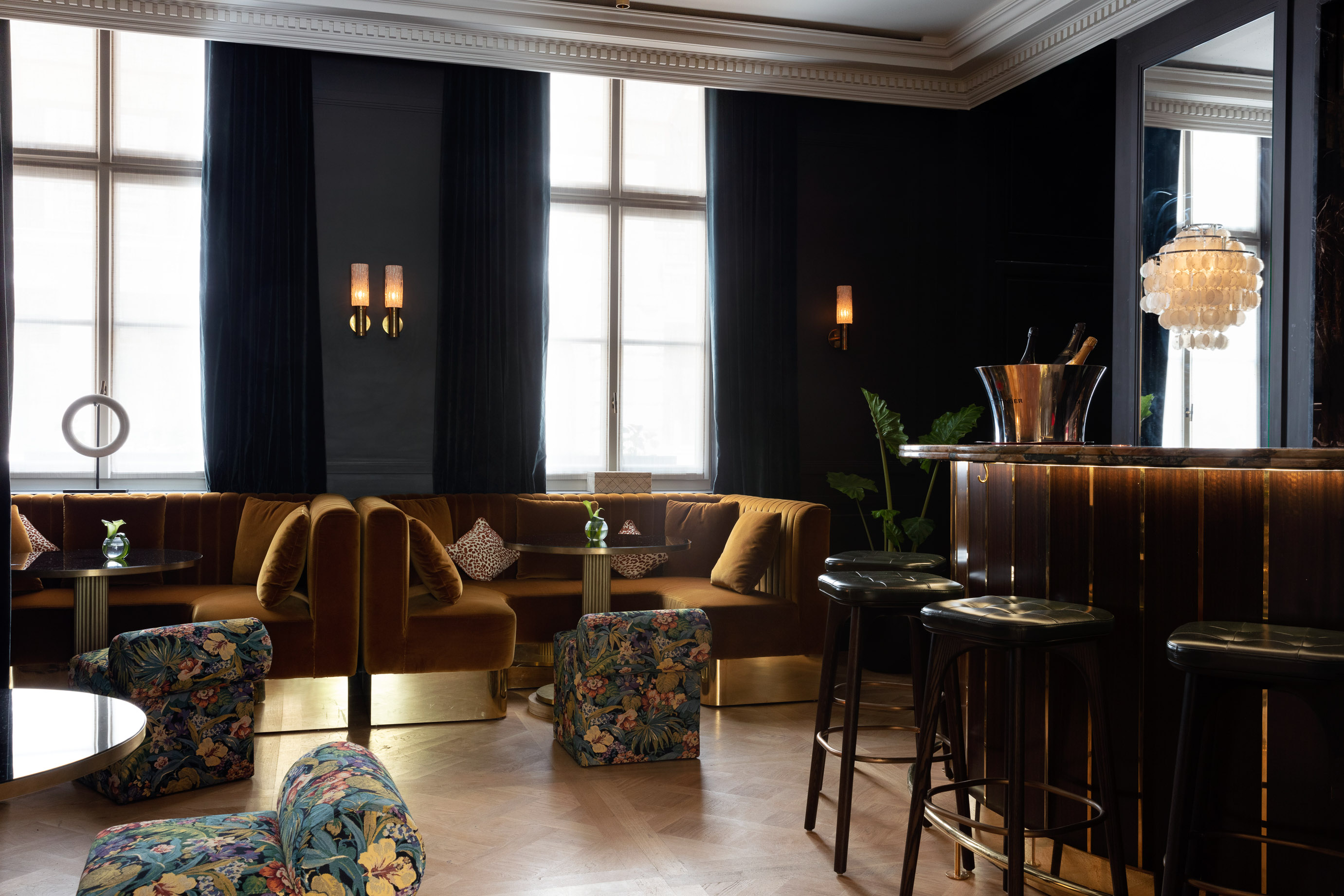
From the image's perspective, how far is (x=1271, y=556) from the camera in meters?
2.19

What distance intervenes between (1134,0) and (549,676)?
4.41m

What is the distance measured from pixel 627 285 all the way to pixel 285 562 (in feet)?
9.25

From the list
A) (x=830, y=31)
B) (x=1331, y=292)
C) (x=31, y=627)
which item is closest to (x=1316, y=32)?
(x=1331, y=292)

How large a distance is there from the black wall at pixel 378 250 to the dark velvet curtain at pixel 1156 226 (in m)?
3.72

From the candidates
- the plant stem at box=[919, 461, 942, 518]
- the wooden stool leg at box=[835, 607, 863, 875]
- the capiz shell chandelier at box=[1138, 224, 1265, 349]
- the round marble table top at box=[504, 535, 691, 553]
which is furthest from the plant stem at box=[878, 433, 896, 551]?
the wooden stool leg at box=[835, 607, 863, 875]

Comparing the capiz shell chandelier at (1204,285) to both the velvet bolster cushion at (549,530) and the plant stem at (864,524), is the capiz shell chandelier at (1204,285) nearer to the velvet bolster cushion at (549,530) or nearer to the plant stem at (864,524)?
the plant stem at (864,524)

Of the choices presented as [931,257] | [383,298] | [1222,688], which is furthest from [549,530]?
[1222,688]

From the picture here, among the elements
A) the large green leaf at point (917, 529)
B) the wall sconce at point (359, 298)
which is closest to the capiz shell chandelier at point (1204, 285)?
the large green leaf at point (917, 529)

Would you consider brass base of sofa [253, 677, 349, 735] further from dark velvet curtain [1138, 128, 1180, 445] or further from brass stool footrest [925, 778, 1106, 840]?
dark velvet curtain [1138, 128, 1180, 445]

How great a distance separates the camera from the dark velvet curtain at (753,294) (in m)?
6.05

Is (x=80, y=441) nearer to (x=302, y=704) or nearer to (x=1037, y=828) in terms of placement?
(x=302, y=704)

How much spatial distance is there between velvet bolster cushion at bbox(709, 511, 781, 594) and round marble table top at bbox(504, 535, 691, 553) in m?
0.40

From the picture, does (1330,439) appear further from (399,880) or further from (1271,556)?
(399,880)

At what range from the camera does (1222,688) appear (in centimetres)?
200
